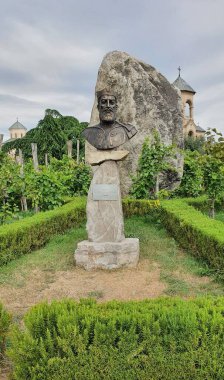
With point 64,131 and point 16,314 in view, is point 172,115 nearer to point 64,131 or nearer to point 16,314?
point 16,314

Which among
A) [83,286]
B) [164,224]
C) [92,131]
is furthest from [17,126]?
[83,286]

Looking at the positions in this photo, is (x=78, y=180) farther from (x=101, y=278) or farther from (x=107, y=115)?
(x=101, y=278)

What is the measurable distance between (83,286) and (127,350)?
2962mm

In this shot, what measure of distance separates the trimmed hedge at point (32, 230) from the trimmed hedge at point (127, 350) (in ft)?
13.3

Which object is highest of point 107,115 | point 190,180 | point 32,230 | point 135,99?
point 135,99

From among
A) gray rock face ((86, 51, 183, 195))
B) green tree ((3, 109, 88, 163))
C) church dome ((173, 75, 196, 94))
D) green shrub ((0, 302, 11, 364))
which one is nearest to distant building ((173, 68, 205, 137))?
church dome ((173, 75, 196, 94))

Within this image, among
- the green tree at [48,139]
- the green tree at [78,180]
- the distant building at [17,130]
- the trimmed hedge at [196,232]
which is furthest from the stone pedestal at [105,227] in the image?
the distant building at [17,130]

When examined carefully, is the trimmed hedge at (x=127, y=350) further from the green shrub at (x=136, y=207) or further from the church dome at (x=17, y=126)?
the church dome at (x=17, y=126)

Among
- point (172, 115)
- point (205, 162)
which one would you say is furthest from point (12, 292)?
point (172, 115)

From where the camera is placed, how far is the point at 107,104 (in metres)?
6.68

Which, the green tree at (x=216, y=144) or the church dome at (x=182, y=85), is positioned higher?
the church dome at (x=182, y=85)

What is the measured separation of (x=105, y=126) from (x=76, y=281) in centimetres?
283

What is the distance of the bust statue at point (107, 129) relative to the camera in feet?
21.9

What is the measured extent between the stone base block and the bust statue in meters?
1.77
